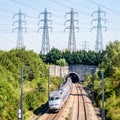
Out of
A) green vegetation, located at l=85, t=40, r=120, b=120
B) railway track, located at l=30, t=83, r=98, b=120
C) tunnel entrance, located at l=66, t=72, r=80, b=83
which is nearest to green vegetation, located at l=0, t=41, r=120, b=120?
green vegetation, located at l=85, t=40, r=120, b=120

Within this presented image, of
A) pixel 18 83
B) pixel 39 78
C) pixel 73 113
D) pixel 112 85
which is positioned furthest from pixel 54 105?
pixel 39 78

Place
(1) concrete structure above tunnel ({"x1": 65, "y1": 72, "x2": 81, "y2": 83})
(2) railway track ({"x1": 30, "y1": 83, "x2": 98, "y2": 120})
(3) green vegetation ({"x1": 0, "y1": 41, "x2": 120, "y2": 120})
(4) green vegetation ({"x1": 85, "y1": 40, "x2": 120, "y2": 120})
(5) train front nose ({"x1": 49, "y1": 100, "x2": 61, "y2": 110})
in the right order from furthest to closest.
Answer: (1) concrete structure above tunnel ({"x1": 65, "y1": 72, "x2": 81, "y2": 83}) < (5) train front nose ({"x1": 49, "y1": 100, "x2": 61, "y2": 110}) < (2) railway track ({"x1": 30, "y1": 83, "x2": 98, "y2": 120}) < (3) green vegetation ({"x1": 0, "y1": 41, "x2": 120, "y2": 120}) < (4) green vegetation ({"x1": 85, "y1": 40, "x2": 120, "y2": 120})

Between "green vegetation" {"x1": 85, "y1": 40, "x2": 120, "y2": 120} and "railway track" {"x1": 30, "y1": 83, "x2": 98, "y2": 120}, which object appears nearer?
"green vegetation" {"x1": 85, "y1": 40, "x2": 120, "y2": 120}

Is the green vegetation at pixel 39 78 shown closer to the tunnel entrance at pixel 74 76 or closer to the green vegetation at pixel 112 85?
the green vegetation at pixel 112 85

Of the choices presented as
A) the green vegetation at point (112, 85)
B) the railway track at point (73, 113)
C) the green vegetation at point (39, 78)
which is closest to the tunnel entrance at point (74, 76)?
the green vegetation at point (39, 78)

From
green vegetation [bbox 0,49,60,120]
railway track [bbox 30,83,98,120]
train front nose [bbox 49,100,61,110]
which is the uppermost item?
green vegetation [bbox 0,49,60,120]

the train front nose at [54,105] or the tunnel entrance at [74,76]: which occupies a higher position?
the tunnel entrance at [74,76]

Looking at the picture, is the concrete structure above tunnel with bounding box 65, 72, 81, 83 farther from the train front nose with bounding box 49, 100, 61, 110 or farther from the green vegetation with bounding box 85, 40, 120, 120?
the train front nose with bounding box 49, 100, 61, 110

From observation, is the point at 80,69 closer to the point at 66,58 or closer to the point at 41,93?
the point at 66,58

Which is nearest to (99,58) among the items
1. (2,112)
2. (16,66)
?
(16,66)

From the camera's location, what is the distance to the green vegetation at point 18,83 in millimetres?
46406

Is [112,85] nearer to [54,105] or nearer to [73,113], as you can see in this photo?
[73,113]

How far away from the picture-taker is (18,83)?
6638 centimetres

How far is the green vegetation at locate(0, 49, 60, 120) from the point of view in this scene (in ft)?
152
